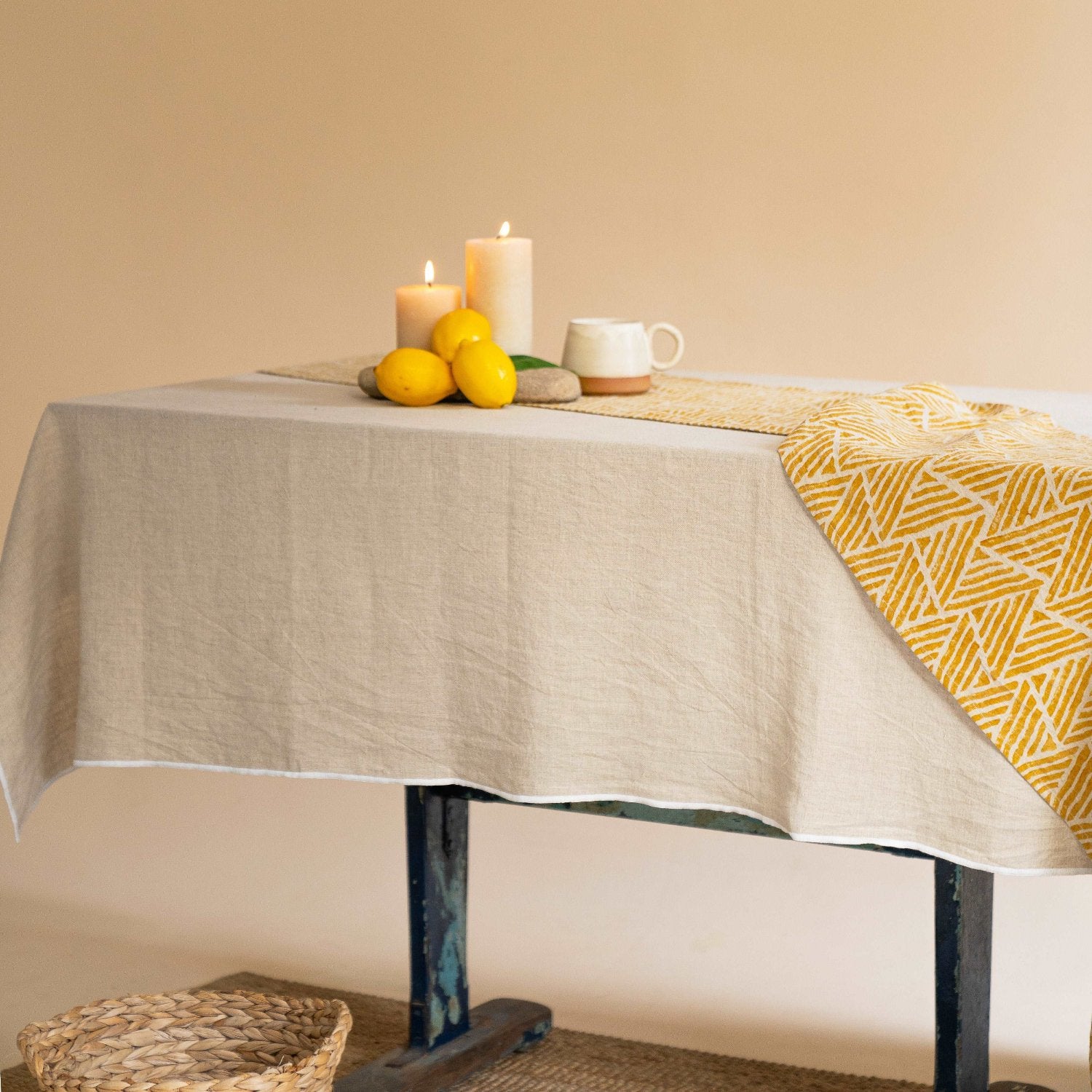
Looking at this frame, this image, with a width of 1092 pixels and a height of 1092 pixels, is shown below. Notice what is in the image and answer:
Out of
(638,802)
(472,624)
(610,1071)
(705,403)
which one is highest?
(705,403)

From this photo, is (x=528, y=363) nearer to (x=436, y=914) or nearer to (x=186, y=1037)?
(x=436, y=914)

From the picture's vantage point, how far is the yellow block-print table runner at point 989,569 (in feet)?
Answer: 3.89

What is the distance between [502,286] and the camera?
5.48 feet

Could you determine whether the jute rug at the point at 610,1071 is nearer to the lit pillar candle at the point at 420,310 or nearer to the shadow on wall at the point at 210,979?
the shadow on wall at the point at 210,979

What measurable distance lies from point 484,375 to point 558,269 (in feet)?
8.11

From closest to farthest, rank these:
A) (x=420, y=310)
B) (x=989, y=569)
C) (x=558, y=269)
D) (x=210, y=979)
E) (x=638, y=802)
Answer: (x=989, y=569) → (x=638, y=802) → (x=420, y=310) → (x=210, y=979) → (x=558, y=269)

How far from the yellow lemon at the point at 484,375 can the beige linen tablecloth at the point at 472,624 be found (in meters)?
0.02

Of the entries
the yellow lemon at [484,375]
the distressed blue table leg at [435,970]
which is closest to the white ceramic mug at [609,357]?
the yellow lemon at [484,375]

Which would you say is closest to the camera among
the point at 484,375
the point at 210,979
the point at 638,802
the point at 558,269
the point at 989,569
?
the point at 989,569

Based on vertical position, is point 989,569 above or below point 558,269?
below

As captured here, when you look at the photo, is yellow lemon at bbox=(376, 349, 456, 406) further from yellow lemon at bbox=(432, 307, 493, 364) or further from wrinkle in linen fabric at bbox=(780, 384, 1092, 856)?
wrinkle in linen fabric at bbox=(780, 384, 1092, 856)

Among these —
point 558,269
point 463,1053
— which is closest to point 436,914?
point 463,1053

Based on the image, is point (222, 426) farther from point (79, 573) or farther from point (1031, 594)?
point (1031, 594)

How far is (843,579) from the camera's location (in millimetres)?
1255
